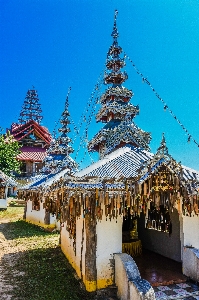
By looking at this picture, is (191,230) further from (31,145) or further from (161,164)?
(31,145)

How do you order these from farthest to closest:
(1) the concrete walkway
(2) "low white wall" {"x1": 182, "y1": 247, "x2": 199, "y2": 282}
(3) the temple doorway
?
(3) the temple doorway < (2) "low white wall" {"x1": 182, "y1": 247, "x2": 199, "y2": 282} < (1) the concrete walkway

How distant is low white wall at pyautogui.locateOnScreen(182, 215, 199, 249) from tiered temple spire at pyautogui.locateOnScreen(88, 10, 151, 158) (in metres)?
11.9

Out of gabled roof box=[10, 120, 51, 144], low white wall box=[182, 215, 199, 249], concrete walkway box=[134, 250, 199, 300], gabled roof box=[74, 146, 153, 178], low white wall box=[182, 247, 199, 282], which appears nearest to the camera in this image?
concrete walkway box=[134, 250, 199, 300]

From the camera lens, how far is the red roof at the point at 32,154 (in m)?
39.5

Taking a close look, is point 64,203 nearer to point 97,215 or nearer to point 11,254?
point 97,215

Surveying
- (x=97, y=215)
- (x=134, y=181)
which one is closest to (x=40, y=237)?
(x=97, y=215)

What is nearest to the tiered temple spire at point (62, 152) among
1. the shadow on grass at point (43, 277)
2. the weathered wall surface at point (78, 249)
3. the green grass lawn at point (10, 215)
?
the green grass lawn at point (10, 215)

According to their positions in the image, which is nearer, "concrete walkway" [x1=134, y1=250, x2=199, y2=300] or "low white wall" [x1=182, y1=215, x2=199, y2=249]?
"concrete walkway" [x1=134, y1=250, x2=199, y2=300]

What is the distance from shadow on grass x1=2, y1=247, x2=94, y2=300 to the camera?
8219 millimetres

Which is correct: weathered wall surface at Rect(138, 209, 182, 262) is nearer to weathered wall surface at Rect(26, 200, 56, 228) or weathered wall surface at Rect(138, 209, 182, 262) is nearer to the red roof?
weathered wall surface at Rect(26, 200, 56, 228)

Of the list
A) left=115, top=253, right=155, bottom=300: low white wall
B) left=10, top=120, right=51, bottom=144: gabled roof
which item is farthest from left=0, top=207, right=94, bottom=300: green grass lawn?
left=10, top=120, right=51, bottom=144: gabled roof

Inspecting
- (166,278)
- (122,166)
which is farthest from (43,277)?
(122,166)

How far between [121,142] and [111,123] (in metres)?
2.69

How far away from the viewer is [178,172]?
8.01 m
